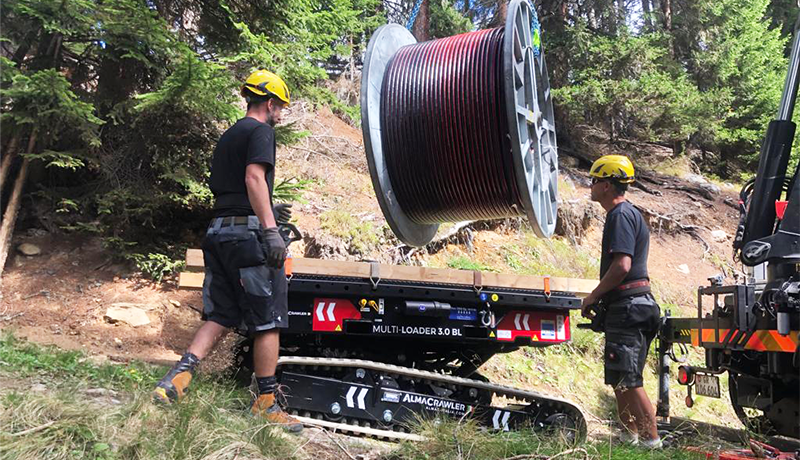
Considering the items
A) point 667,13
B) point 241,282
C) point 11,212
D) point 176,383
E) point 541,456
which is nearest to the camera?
point 541,456

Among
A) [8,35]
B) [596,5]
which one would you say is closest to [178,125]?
[8,35]

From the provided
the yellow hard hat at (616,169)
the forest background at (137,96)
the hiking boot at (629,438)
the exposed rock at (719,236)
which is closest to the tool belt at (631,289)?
the yellow hard hat at (616,169)

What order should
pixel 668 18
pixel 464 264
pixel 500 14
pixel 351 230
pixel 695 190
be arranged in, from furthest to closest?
pixel 668 18 < pixel 695 190 < pixel 500 14 < pixel 464 264 < pixel 351 230

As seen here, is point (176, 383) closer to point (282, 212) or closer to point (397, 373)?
point (282, 212)

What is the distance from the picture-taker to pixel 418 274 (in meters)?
4.62

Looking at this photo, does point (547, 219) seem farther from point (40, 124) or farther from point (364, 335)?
point (40, 124)

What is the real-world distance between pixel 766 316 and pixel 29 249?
25.4ft

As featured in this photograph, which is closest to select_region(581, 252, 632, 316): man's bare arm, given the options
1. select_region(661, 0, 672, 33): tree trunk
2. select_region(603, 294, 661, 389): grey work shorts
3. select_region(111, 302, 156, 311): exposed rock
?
select_region(603, 294, 661, 389): grey work shorts

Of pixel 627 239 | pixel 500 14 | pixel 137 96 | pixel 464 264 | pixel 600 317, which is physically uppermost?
pixel 500 14

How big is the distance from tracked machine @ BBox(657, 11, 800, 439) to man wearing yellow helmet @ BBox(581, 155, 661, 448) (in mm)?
827

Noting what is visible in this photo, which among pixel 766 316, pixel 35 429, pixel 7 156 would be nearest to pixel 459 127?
pixel 766 316

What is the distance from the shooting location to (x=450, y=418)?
174 inches

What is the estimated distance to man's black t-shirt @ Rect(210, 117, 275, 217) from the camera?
11.9 ft

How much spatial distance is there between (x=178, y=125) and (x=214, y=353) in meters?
2.76
